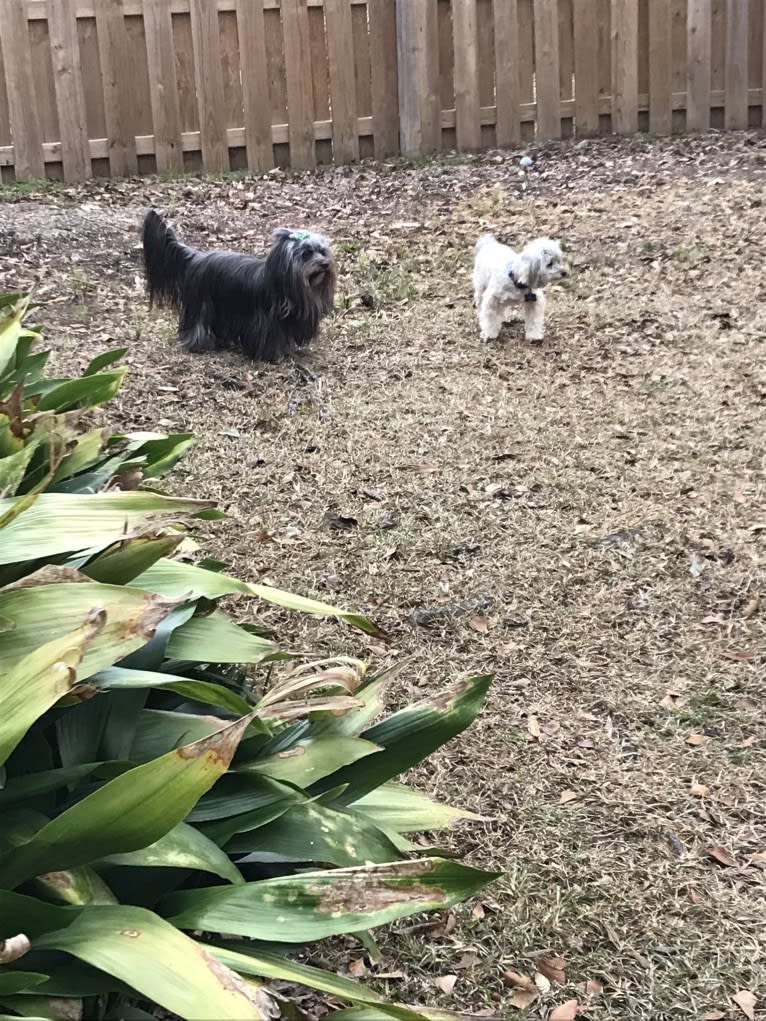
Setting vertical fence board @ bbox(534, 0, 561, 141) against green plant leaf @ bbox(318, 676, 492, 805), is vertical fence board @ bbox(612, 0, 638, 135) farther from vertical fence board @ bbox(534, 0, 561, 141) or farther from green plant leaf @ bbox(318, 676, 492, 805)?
green plant leaf @ bbox(318, 676, 492, 805)

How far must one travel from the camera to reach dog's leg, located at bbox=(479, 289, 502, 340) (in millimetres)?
5422

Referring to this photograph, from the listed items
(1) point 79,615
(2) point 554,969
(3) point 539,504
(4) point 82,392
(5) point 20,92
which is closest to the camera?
(1) point 79,615

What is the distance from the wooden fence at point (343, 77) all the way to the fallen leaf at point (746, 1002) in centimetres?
752

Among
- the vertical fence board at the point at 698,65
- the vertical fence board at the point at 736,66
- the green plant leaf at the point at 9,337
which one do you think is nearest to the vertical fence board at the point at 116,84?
the vertical fence board at the point at 698,65

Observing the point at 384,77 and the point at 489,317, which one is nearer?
the point at 489,317

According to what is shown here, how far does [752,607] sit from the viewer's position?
3295 mm

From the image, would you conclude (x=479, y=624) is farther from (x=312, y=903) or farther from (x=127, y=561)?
(x=312, y=903)

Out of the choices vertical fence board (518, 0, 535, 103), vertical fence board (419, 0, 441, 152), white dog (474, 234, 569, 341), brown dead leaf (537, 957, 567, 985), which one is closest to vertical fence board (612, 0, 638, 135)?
vertical fence board (518, 0, 535, 103)

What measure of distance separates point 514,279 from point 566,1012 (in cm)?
389

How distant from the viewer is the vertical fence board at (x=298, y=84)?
26.6ft

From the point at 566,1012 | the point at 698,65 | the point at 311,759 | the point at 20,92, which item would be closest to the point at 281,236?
the point at 20,92

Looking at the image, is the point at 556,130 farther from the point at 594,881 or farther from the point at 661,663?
the point at 594,881

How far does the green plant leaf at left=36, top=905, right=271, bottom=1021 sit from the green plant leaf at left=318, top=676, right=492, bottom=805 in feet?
1.89

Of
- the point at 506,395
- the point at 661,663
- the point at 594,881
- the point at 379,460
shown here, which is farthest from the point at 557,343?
the point at 594,881
